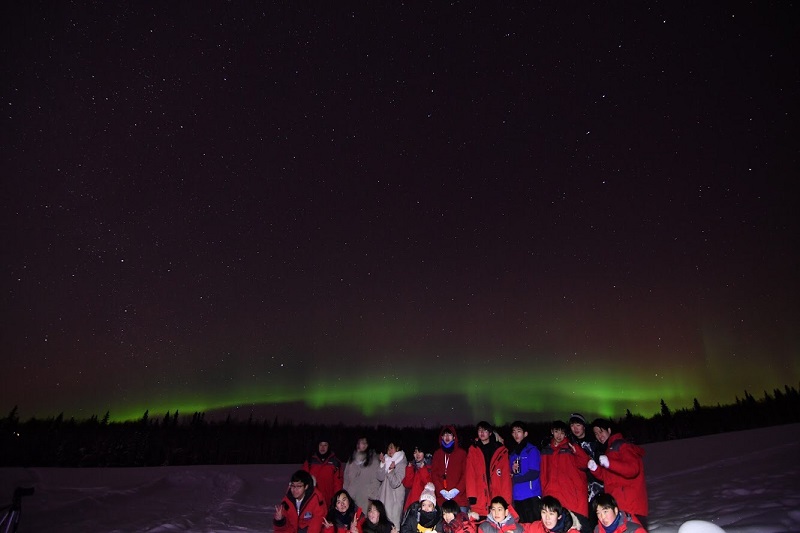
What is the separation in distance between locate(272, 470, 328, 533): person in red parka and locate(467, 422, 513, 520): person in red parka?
2.36m

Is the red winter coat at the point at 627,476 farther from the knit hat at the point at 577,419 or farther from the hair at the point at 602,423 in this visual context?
the knit hat at the point at 577,419

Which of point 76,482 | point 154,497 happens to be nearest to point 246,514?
point 154,497

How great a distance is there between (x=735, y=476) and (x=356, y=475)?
11889 mm

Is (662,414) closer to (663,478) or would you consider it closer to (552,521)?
(663,478)

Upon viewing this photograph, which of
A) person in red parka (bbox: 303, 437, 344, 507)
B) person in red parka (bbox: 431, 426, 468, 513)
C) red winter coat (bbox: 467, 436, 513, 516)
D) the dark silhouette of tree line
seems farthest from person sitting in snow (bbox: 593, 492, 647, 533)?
the dark silhouette of tree line

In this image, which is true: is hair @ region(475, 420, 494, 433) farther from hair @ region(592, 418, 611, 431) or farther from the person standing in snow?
the person standing in snow

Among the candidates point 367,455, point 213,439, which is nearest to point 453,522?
point 367,455

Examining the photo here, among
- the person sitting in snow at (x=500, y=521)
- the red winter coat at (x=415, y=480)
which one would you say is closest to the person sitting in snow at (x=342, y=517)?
the red winter coat at (x=415, y=480)

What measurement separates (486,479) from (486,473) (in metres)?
0.09

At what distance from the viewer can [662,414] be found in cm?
4197

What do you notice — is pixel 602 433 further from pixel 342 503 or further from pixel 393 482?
pixel 342 503

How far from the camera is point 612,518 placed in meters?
4.61

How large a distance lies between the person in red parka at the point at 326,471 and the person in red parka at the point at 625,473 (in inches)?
190

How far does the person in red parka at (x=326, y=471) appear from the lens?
8312 mm
